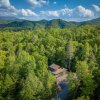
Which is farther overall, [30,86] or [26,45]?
[26,45]

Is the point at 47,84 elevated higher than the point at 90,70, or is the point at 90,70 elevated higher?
the point at 90,70

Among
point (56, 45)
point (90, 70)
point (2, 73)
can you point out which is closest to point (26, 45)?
point (56, 45)

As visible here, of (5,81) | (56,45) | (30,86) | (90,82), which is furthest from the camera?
(56,45)

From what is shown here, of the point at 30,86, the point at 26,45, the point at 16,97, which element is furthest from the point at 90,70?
the point at 26,45

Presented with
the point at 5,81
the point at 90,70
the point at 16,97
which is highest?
the point at 90,70

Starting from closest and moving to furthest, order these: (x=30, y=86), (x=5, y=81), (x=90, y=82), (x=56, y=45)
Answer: (x=90, y=82) → (x=30, y=86) → (x=5, y=81) → (x=56, y=45)

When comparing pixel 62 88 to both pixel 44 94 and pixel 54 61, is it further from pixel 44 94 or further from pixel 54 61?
pixel 54 61

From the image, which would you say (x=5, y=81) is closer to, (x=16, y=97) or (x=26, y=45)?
(x=16, y=97)

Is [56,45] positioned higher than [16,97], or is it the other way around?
[56,45]

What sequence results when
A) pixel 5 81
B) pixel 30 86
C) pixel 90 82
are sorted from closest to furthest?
pixel 90 82 < pixel 30 86 < pixel 5 81
